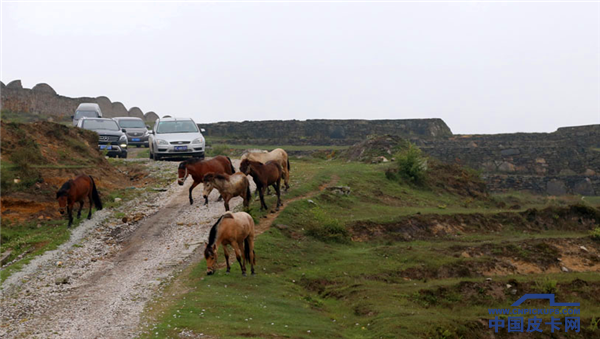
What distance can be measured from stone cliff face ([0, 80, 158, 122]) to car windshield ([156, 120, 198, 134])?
99.9 feet

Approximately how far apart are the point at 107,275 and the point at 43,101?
5052 centimetres

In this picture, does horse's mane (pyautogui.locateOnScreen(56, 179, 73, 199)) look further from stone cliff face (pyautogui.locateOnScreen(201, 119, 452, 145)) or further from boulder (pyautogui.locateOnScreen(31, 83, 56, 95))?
boulder (pyautogui.locateOnScreen(31, 83, 56, 95))

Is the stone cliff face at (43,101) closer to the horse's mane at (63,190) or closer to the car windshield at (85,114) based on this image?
the car windshield at (85,114)

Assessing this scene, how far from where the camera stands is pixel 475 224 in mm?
23125

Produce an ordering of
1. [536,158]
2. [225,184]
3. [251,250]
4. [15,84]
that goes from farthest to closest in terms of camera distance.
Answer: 1. [15,84]
2. [536,158]
3. [225,184]
4. [251,250]

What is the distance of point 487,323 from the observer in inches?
486

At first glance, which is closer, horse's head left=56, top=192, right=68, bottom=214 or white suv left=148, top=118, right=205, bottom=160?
horse's head left=56, top=192, right=68, bottom=214

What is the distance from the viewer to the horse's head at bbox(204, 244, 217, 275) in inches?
512

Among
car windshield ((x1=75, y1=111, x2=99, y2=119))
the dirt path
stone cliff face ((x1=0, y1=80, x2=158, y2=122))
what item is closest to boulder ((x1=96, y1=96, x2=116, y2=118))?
stone cliff face ((x1=0, y1=80, x2=158, y2=122))

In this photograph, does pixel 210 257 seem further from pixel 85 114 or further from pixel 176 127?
pixel 85 114

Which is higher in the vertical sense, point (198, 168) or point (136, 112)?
point (136, 112)

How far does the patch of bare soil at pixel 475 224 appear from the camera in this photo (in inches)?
808

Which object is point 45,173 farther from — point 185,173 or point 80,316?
point 80,316

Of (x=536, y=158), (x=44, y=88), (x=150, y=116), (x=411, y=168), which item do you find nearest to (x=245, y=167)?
(x=411, y=168)
